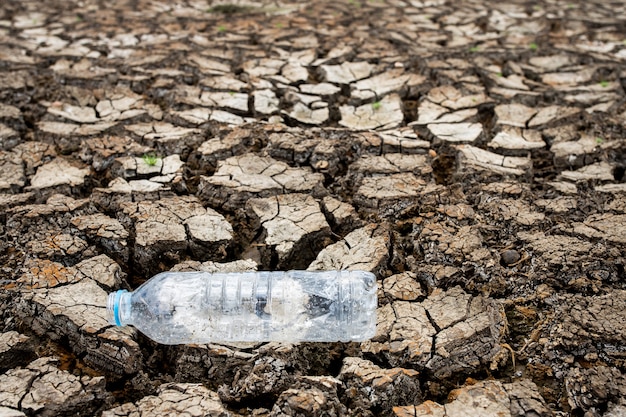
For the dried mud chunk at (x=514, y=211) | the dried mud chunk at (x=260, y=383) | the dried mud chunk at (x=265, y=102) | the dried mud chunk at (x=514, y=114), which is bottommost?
the dried mud chunk at (x=260, y=383)

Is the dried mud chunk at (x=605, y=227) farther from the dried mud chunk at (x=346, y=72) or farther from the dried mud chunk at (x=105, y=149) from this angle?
the dried mud chunk at (x=105, y=149)

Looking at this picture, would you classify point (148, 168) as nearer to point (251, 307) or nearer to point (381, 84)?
point (251, 307)

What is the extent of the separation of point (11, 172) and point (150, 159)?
0.67m

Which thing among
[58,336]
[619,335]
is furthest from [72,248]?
[619,335]

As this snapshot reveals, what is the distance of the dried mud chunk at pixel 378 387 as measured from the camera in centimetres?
204

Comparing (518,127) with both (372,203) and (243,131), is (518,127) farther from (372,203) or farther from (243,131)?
(243,131)

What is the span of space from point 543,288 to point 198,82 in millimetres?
2581

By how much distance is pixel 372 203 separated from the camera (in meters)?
2.89

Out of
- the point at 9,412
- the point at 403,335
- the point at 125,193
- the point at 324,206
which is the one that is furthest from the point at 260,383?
the point at 125,193

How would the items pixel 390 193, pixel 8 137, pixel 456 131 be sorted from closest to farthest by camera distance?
pixel 390 193 < pixel 8 137 < pixel 456 131

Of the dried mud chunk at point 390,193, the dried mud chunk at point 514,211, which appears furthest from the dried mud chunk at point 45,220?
the dried mud chunk at point 514,211

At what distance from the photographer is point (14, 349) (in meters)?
2.13

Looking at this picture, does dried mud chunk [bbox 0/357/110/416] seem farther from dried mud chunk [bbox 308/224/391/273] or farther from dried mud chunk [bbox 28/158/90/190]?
dried mud chunk [bbox 28/158/90/190]

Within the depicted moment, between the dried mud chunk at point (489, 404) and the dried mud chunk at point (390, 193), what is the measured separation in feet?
3.37
